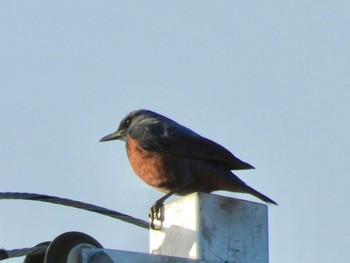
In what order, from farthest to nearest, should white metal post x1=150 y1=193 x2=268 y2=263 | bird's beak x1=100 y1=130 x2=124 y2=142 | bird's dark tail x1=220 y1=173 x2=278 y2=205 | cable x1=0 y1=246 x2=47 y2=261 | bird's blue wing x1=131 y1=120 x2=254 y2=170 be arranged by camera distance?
1. bird's beak x1=100 y1=130 x2=124 y2=142
2. bird's blue wing x1=131 y1=120 x2=254 y2=170
3. bird's dark tail x1=220 y1=173 x2=278 y2=205
4. cable x1=0 y1=246 x2=47 y2=261
5. white metal post x1=150 y1=193 x2=268 y2=263

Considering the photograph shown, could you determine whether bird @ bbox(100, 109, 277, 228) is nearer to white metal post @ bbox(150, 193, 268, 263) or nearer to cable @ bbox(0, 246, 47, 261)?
cable @ bbox(0, 246, 47, 261)

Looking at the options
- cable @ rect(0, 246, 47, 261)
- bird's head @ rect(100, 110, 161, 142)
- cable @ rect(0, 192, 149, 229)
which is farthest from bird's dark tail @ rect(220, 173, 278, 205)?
cable @ rect(0, 246, 47, 261)

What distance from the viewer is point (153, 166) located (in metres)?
8.05

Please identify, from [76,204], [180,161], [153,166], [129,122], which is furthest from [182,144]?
[76,204]

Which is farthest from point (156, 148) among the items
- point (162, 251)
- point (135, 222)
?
point (162, 251)

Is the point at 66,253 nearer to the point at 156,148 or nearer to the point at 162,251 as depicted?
the point at 162,251

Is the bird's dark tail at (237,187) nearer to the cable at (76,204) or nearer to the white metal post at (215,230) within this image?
the cable at (76,204)

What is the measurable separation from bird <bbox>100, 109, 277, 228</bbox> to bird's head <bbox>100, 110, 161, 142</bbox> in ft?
1.23

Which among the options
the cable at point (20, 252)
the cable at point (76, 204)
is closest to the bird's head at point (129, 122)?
the cable at point (76, 204)

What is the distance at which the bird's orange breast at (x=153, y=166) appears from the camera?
7.85 meters

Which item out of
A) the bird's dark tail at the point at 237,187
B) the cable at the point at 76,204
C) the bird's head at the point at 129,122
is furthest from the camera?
the bird's head at the point at 129,122

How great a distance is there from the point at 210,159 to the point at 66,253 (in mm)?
3806

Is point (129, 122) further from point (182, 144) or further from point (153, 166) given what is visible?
point (153, 166)

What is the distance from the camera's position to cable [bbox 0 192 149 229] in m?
5.14
